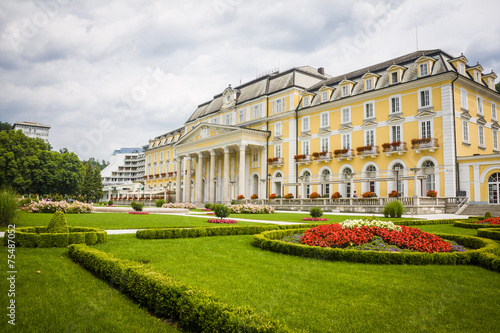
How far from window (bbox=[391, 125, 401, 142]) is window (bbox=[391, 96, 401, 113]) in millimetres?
1506

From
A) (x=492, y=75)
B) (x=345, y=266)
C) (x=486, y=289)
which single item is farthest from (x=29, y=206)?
(x=492, y=75)

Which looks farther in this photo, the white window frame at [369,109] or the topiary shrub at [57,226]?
the white window frame at [369,109]

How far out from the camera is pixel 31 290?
529cm

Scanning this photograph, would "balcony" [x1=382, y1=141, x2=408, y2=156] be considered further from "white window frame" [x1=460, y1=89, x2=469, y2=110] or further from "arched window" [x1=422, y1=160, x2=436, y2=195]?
"white window frame" [x1=460, y1=89, x2=469, y2=110]

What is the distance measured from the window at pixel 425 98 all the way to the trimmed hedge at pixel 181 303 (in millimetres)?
29782

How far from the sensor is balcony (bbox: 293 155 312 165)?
3834 centimetres

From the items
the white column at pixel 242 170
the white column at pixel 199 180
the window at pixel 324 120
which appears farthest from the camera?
the white column at pixel 199 180

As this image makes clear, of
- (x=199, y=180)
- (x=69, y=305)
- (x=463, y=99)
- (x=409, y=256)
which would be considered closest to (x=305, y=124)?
(x=463, y=99)

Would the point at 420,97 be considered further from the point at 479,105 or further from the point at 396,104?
the point at 479,105

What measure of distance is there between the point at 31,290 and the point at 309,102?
122 ft

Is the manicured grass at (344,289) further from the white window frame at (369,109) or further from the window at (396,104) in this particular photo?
the white window frame at (369,109)

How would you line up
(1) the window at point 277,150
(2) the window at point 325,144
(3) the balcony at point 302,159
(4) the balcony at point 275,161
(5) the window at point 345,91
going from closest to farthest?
(5) the window at point 345,91, (2) the window at point 325,144, (3) the balcony at point 302,159, (4) the balcony at point 275,161, (1) the window at point 277,150

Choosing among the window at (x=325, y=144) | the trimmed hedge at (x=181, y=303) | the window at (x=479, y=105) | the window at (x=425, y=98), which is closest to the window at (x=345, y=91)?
the window at (x=325, y=144)

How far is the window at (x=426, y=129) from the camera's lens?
2875 cm
